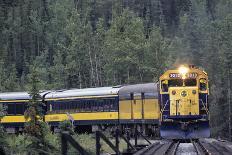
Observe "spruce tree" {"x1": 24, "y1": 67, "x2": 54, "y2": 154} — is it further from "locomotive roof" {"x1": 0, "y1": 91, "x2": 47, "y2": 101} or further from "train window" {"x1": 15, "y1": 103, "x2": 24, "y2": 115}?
"train window" {"x1": 15, "y1": 103, "x2": 24, "y2": 115}

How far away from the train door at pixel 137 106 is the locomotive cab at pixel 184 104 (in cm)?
915

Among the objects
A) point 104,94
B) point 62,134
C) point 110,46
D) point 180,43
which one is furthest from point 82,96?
point 180,43

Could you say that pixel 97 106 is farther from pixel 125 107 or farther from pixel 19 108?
pixel 19 108

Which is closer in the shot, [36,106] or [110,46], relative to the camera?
[36,106]

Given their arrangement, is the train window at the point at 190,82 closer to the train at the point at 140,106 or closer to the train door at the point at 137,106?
the train at the point at 140,106

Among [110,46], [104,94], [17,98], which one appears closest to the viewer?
[104,94]

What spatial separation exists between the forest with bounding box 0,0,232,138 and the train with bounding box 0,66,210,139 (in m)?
3.20

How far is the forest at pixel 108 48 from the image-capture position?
68875mm

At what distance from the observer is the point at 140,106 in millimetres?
38844

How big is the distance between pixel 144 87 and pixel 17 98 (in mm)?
13852

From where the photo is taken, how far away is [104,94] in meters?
42.7

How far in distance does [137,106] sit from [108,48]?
32741mm

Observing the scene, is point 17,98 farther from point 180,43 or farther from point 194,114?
point 180,43

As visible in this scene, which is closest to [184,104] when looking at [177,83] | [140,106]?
[177,83]
